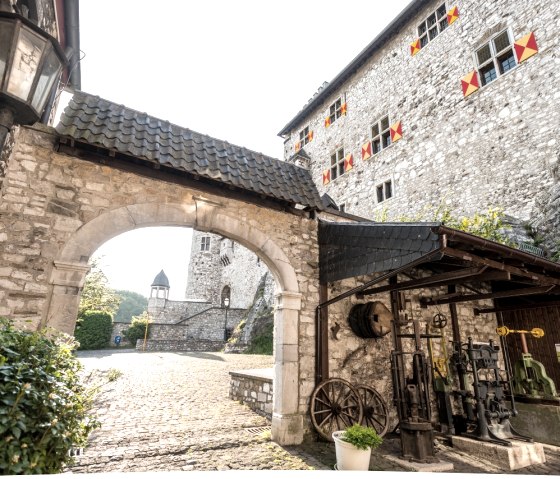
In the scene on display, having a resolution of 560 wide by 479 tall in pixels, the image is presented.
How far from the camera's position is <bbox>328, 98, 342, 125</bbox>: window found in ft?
51.9

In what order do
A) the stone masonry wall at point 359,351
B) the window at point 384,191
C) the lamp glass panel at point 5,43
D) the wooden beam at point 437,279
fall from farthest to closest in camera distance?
1. the window at point 384,191
2. the stone masonry wall at point 359,351
3. the wooden beam at point 437,279
4. the lamp glass panel at point 5,43

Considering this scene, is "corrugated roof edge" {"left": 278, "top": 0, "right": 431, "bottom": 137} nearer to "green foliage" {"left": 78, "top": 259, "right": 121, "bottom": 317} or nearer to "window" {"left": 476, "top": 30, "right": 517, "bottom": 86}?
"window" {"left": 476, "top": 30, "right": 517, "bottom": 86}

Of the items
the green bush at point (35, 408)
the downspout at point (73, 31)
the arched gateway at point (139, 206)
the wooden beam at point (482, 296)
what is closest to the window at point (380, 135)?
the wooden beam at point (482, 296)

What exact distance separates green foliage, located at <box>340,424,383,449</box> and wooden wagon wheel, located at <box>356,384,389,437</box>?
5.01 feet

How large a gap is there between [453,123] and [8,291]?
12.2 meters

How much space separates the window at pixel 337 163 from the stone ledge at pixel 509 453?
40.1ft

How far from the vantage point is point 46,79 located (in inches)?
90.8

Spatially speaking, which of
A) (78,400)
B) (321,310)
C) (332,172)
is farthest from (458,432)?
(332,172)

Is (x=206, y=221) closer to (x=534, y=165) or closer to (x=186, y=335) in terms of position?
(x=534, y=165)

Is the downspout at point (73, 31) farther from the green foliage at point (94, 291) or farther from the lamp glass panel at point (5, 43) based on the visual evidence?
the green foliage at point (94, 291)

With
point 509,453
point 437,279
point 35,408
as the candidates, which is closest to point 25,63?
point 35,408

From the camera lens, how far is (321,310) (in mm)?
5344

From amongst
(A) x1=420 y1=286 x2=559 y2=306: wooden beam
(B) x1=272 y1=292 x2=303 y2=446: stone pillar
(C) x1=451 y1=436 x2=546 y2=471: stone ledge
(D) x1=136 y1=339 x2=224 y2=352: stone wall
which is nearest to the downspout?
(B) x1=272 y1=292 x2=303 y2=446: stone pillar

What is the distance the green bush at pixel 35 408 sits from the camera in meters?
1.78
